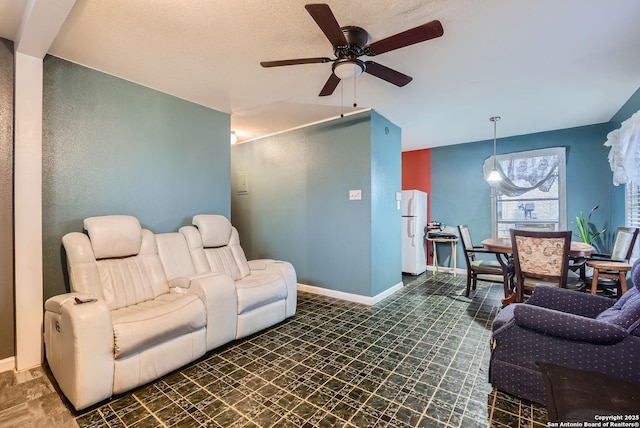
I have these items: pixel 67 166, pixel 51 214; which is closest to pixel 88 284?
pixel 51 214

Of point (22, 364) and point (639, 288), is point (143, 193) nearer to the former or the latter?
point (22, 364)

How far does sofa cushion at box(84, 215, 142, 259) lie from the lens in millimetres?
2273

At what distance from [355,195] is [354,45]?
6.61 feet

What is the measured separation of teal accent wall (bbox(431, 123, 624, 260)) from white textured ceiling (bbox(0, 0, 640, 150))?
2.34ft

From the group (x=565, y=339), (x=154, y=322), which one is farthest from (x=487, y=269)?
(x=154, y=322)

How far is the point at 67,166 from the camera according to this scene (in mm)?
2475

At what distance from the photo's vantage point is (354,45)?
199cm

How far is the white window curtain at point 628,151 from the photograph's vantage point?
8.54 feet

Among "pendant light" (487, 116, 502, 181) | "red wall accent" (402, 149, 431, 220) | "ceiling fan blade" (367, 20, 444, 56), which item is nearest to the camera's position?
"ceiling fan blade" (367, 20, 444, 56)

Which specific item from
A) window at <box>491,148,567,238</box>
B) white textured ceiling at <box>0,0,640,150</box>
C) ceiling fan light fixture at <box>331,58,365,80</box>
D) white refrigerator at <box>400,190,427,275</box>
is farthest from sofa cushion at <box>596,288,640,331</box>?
white refrigerator at <box>400,190,427,275</box>

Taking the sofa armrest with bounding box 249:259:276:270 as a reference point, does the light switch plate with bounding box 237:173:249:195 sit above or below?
above

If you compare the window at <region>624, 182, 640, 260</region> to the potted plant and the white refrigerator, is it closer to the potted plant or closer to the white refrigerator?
the potted plant

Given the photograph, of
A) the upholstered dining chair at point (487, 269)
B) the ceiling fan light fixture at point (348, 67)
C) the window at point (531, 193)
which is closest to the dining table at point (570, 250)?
the upholstered dining chair at point (487, 269)

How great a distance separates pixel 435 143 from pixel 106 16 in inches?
196
